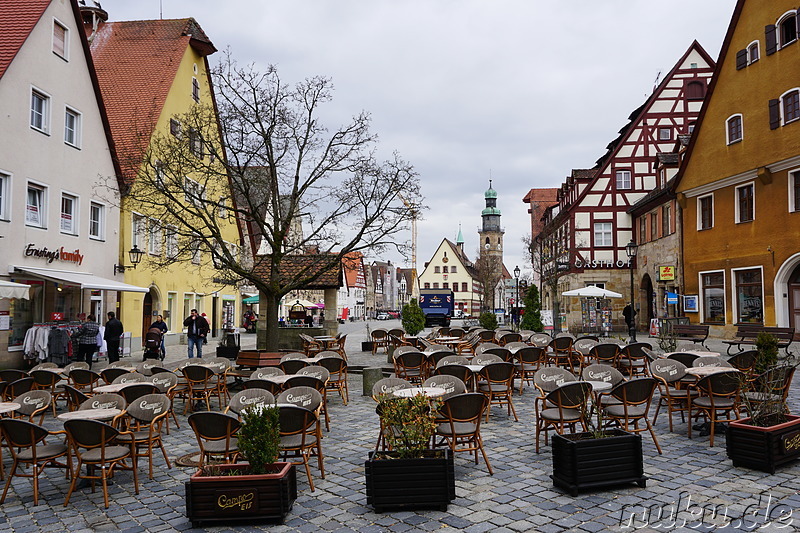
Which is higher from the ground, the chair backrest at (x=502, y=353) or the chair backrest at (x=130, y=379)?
the chair backrest at (x=502, y=353)

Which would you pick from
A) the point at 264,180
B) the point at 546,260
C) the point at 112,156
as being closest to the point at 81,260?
the point at 112,156

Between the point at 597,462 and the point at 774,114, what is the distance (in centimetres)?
2052

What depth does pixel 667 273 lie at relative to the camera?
2898 centimetres

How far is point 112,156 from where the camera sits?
22.7 m

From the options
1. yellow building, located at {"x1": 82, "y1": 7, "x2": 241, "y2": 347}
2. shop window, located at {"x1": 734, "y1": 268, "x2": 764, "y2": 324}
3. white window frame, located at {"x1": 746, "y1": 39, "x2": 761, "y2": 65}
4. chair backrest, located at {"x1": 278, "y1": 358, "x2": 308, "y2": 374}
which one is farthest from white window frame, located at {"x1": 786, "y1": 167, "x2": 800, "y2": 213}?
yellow building, located at {"x1": 82, "y1": 7, "x2": 241, "y2": 347}

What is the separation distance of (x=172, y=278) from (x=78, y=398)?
68.9ft

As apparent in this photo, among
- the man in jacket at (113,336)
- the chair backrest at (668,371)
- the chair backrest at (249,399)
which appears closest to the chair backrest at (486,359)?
the chair backrest at (668,371)

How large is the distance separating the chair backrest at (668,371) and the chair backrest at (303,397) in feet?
16.3

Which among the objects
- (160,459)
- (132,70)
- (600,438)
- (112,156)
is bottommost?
(160,459)

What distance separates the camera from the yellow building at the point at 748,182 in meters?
21.5

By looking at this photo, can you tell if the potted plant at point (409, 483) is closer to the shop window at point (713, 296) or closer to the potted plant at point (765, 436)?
the potted plant at point (765, 436)

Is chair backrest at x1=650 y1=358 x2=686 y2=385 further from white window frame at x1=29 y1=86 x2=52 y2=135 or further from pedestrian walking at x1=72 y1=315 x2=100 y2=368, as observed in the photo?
white window frame at x1=29 y1=86 x2=52 y2=135

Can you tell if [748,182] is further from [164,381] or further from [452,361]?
[164,381]

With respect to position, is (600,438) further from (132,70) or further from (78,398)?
(132,70)
